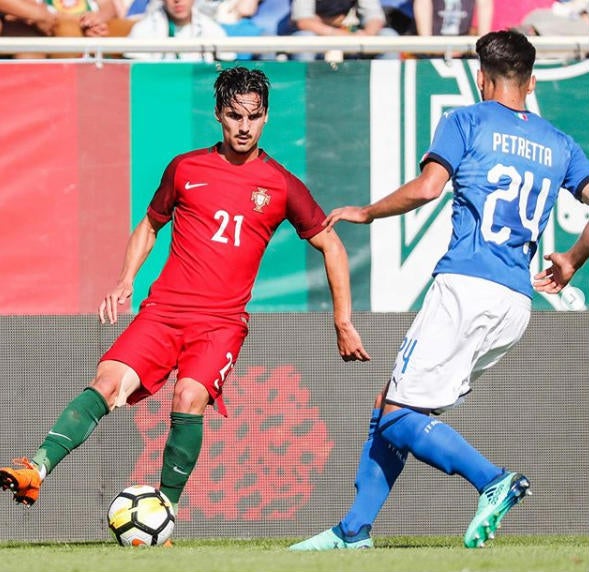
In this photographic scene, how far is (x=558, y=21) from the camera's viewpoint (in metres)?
9.81

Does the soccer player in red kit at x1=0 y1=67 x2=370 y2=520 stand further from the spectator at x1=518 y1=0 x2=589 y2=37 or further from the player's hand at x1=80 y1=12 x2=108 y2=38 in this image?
the spectator at x1=518 y1=0 x2=589 y2=37

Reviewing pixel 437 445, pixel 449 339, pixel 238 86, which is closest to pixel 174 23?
pixel 238 86

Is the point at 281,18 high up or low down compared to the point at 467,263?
up

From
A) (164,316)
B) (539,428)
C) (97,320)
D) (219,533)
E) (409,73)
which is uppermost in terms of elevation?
(409,73)

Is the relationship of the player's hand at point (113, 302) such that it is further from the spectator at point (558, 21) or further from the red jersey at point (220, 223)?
the spectator at point (558, 21)

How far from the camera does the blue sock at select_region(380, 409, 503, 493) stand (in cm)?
601

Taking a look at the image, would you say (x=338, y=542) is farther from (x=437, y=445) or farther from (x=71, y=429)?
(x=71, y=429)

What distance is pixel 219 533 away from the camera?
29.6 ft

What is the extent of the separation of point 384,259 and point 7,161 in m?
2.47

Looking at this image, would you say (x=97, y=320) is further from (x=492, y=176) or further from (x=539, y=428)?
(x=492, y=176)

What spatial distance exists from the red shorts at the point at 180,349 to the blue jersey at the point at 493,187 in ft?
4.38

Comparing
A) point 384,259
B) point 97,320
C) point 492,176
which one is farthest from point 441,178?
point 97,320

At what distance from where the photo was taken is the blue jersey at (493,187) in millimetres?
6293

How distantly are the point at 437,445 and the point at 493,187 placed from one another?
1.17 m
